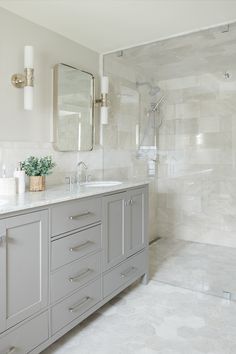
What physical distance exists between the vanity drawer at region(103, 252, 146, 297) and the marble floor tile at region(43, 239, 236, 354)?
144 mm

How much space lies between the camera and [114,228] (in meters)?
2.23

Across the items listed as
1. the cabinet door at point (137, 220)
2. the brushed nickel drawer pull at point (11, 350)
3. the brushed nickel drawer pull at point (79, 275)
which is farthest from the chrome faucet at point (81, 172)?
the brushed nickel drawer pull at point (11, 350)

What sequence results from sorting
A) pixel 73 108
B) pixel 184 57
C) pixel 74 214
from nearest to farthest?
pixel 74 214
pixel 73 108
pixel 184 57

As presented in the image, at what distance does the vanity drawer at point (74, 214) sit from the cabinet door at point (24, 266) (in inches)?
3.3

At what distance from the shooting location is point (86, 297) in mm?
1982

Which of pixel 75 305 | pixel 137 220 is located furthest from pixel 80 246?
pixel 137 220

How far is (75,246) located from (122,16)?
1658 mm

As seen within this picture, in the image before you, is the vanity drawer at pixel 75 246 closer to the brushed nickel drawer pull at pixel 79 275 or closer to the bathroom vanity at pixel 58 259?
the bathroom vanity at pixel 58 259

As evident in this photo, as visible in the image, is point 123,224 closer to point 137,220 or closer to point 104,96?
point 137,220

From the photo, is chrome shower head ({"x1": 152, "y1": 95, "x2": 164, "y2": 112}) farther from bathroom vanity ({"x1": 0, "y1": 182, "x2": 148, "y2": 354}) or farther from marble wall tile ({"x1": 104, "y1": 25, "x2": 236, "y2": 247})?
bathroom vanity ({"x1": 0, "y1": 182, "x2": 148, "y2": 354})

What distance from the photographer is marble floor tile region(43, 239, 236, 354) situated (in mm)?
1805

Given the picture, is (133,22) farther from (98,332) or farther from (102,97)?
(98,332)

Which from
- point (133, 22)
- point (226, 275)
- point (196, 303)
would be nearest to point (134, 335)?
point (196, 303)

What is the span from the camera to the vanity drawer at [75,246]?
5.68 feet
